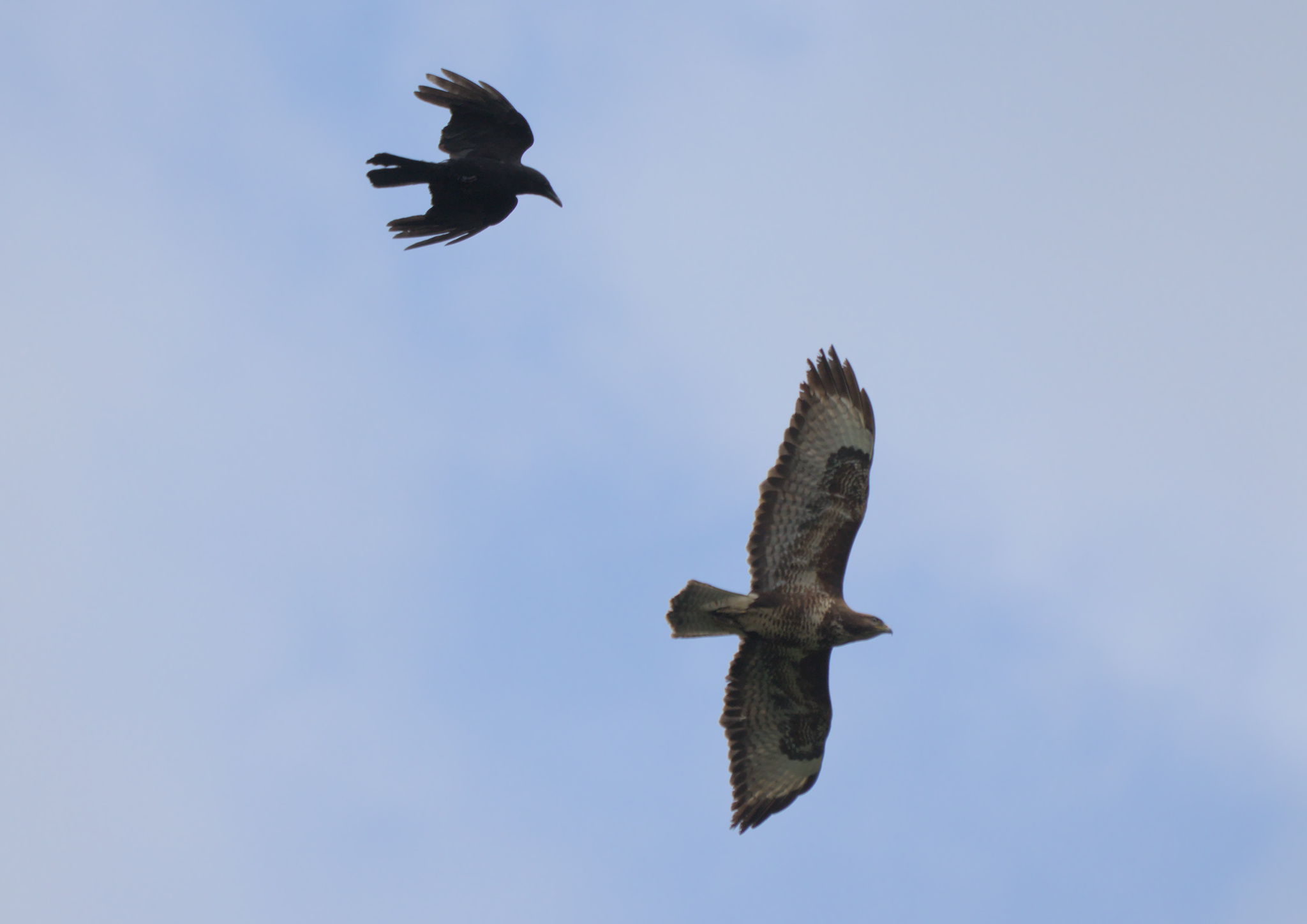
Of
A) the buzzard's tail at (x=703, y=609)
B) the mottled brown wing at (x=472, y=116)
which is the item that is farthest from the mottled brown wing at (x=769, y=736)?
the mottled brown wing at (x=472, y=116)

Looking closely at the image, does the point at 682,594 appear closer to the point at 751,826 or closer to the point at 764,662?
the point at 764,662

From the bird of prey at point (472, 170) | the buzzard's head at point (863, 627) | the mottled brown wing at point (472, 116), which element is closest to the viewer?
the buzzard's head at point (863, 627)

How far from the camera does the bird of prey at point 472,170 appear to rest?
11.6 metres

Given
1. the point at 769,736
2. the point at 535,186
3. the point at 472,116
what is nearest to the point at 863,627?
the point at 769,736

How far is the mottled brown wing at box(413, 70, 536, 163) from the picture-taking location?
12148 millimetres

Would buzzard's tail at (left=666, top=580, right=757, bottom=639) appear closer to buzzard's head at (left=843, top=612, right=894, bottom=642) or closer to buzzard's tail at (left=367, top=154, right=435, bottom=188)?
buzzard's head at (left=843, top=612, right=894, bottom=642)

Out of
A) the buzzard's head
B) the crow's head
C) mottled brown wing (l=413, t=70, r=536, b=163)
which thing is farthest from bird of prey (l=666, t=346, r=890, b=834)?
mottled brown wing (l=413, t=70, r=536, b=163)

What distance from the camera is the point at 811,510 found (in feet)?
35.1

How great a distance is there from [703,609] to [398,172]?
16.8 ft

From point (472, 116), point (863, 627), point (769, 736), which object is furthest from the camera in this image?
point (472, 116)

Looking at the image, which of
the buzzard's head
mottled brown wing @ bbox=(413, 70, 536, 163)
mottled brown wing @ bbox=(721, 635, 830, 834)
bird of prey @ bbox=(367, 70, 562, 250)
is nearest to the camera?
the buzzard's head

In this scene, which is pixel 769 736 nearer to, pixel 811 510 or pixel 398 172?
pixel 811 510

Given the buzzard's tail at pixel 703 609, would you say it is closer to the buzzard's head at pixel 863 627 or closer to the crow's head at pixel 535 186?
the buzzard's head at pixel 863 627

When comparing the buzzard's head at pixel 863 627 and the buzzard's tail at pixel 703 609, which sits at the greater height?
the buzzard's tail at pixel 703 609
